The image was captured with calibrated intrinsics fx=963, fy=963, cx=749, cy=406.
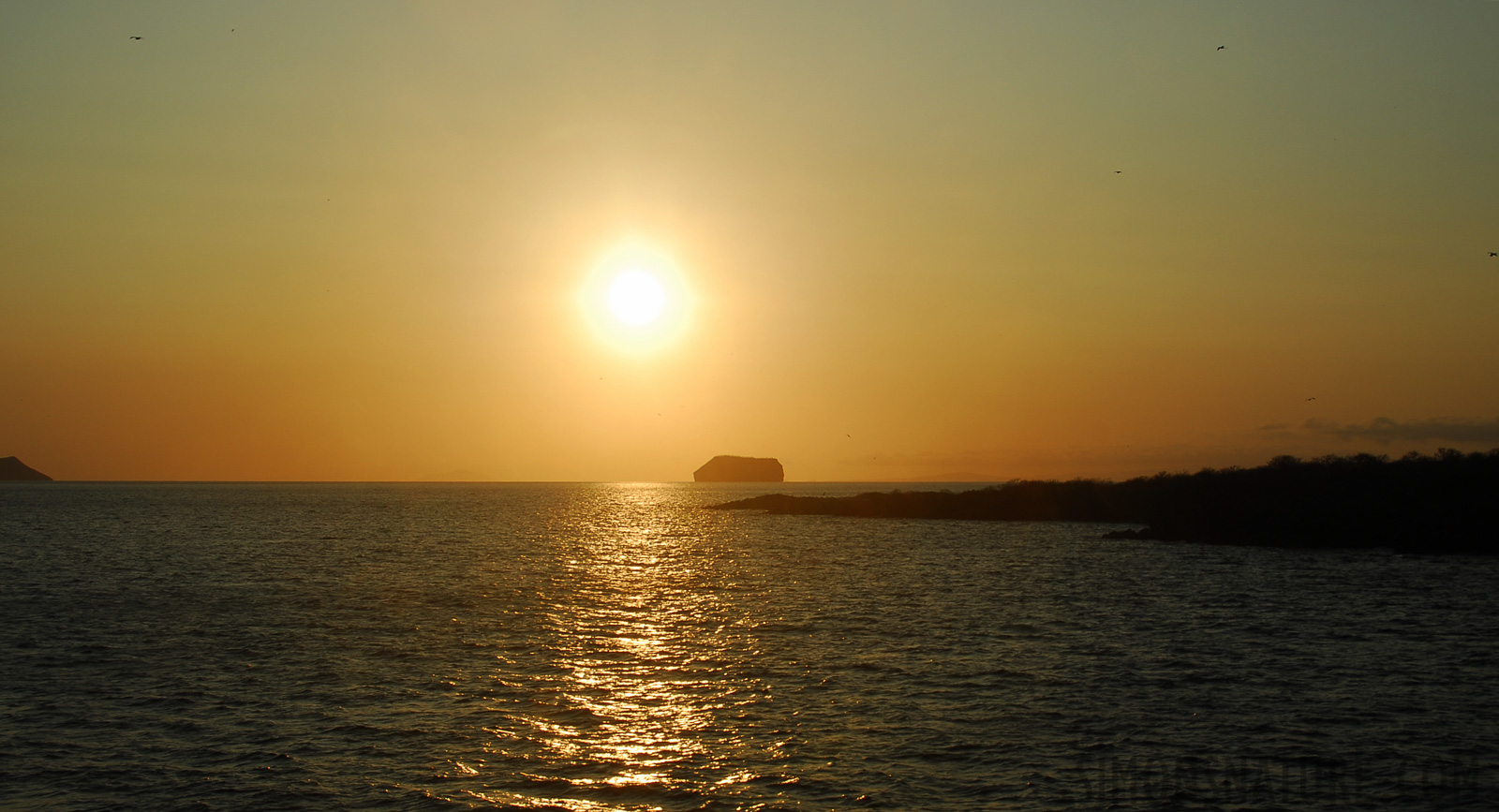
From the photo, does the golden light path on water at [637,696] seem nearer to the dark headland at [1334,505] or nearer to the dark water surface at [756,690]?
the dark water surface at [756,690]

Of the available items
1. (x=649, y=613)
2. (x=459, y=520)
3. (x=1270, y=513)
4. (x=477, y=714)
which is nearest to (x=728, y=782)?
(x=477, y=714)

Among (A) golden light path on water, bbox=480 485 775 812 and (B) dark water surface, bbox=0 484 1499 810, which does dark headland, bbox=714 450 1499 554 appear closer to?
(B) dark water surface, bbox=0 484 1499 810

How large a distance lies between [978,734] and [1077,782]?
3734mm

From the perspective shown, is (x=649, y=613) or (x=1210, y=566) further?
(x=1210, y=566)

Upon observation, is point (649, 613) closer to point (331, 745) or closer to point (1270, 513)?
point (331, 745)

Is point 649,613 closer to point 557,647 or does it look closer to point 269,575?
point 557,647

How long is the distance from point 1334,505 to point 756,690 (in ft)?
250

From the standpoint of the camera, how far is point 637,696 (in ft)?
93.7

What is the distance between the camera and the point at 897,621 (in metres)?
42.1

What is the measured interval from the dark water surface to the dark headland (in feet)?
51.2

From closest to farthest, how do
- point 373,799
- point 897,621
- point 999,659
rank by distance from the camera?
point 373,799, point 999,659, point 897,621

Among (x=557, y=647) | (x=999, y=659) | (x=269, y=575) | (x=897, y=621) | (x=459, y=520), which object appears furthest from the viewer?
(x=459, y=520)

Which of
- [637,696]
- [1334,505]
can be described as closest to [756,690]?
[637,696]

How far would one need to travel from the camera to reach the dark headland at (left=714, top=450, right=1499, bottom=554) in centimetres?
7569
